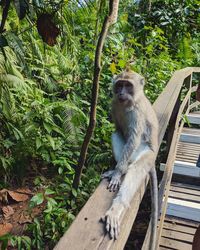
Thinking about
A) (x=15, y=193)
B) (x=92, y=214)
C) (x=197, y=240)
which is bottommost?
(x=15, y=193)

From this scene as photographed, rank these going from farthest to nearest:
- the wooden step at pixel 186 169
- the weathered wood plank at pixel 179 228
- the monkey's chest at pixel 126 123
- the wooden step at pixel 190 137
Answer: the wooden step at pixel 190 137
the wooden step at pixel 186 169
the weathered wood plank at pixel 179 228
the monkey's chest at pixel 126 123

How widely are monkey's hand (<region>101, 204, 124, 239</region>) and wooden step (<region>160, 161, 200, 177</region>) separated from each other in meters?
3.28

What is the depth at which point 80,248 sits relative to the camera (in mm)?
1105

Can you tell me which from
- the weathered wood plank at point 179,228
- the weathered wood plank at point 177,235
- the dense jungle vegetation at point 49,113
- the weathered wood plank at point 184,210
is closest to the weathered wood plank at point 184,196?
the weathered wood plank at point 184,210

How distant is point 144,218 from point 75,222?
3.81m

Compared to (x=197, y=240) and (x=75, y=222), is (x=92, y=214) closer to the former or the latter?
(x=75, y=222)

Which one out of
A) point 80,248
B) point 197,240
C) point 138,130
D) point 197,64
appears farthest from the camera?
point 197,64

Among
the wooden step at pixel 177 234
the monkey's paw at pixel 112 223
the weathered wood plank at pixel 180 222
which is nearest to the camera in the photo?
the monkey's paw at pixel 112 223

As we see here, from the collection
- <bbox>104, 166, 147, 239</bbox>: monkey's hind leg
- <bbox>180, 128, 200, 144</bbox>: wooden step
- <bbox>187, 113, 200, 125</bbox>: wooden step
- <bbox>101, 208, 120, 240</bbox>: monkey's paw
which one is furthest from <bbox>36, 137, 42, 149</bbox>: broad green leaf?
<bbox>187, 113, 200, 125</bbox>: wooden step

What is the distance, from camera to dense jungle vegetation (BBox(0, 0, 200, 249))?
3.08m

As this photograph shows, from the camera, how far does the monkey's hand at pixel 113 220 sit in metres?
1.26

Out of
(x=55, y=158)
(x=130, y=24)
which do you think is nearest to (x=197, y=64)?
(x=130, y=24)

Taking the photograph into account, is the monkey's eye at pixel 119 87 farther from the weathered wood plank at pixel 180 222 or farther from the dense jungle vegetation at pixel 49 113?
the weathered wood plank at pixel 180 222

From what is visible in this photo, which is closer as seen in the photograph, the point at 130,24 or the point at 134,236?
the point at 134,236
